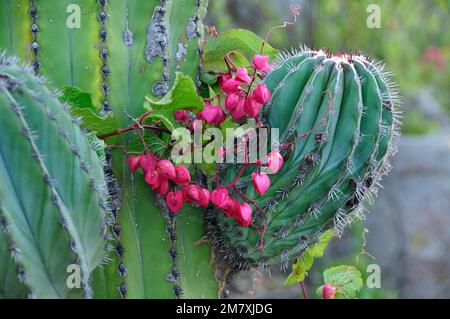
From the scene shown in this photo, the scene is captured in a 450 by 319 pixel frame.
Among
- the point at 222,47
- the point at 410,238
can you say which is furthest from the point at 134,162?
the point at 410,238

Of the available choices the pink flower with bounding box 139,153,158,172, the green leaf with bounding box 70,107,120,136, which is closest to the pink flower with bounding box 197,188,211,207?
the pink flower with bounding box 139,153,158,172

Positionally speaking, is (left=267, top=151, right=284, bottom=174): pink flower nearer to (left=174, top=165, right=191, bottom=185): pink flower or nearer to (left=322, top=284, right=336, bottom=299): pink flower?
(left=174, top=165, right=191, bottom=185): pink flower

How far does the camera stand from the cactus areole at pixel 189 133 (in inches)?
57.3

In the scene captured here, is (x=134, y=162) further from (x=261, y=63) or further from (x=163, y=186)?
(x=261, y=63)

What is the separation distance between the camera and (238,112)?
1.52 meters

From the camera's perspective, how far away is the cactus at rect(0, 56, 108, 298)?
47.2 inches

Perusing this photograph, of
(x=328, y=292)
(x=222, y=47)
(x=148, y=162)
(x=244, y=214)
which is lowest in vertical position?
(x=328, y=292)

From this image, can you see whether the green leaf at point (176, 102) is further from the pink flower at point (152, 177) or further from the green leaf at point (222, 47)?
the green leaf at point (222, 47)

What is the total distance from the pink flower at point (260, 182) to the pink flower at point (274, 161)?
2cm

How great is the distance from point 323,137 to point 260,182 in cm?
14

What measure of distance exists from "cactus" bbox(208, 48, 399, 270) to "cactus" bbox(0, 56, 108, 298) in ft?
1.15

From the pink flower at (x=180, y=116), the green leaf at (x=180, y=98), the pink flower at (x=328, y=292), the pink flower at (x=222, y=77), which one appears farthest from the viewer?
the pink flower at (x=328, y=292)

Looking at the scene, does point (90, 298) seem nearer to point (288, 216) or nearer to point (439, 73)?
point (288, 216)

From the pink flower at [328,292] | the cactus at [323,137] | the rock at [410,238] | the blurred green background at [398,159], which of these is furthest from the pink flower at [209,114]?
the rock at [410,238]
